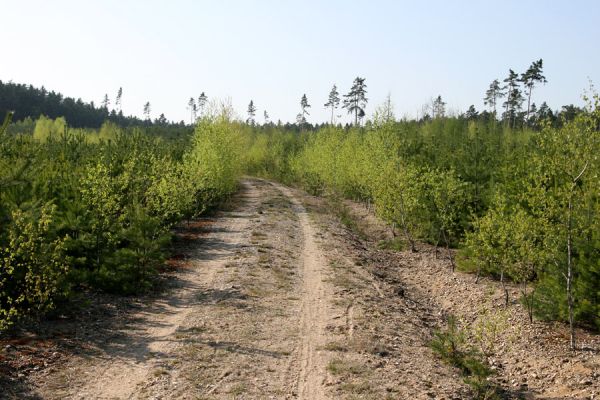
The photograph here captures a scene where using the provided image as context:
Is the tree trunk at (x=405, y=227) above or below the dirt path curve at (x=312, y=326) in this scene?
above

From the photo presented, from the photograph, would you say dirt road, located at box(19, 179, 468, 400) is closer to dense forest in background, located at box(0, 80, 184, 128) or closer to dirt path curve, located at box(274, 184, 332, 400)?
dirt path curve, located at box(274, 184, 332, 400)

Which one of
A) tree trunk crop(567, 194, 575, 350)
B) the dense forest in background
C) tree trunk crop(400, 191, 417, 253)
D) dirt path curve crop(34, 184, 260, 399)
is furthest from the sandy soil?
the dense forest in background

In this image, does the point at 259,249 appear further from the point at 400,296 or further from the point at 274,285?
the point at 400,296

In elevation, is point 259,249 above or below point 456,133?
below

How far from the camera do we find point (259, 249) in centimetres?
2195

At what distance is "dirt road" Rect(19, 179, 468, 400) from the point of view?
954 centimetres

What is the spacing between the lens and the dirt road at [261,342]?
31.3ft

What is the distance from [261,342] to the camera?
1178 centimetres

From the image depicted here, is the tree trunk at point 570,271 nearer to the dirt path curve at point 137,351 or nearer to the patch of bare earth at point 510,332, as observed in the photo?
the patch of bare earth at point 510,332

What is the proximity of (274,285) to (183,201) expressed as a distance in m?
9.06

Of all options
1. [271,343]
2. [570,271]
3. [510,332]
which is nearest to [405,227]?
[510,332]

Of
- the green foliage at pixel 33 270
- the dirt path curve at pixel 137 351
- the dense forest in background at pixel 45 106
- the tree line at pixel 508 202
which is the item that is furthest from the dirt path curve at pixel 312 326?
the dense forest in background at pixel 45 106

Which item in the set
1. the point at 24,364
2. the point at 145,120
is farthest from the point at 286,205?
the point at 145,120

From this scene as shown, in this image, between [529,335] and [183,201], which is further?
[183,201]
